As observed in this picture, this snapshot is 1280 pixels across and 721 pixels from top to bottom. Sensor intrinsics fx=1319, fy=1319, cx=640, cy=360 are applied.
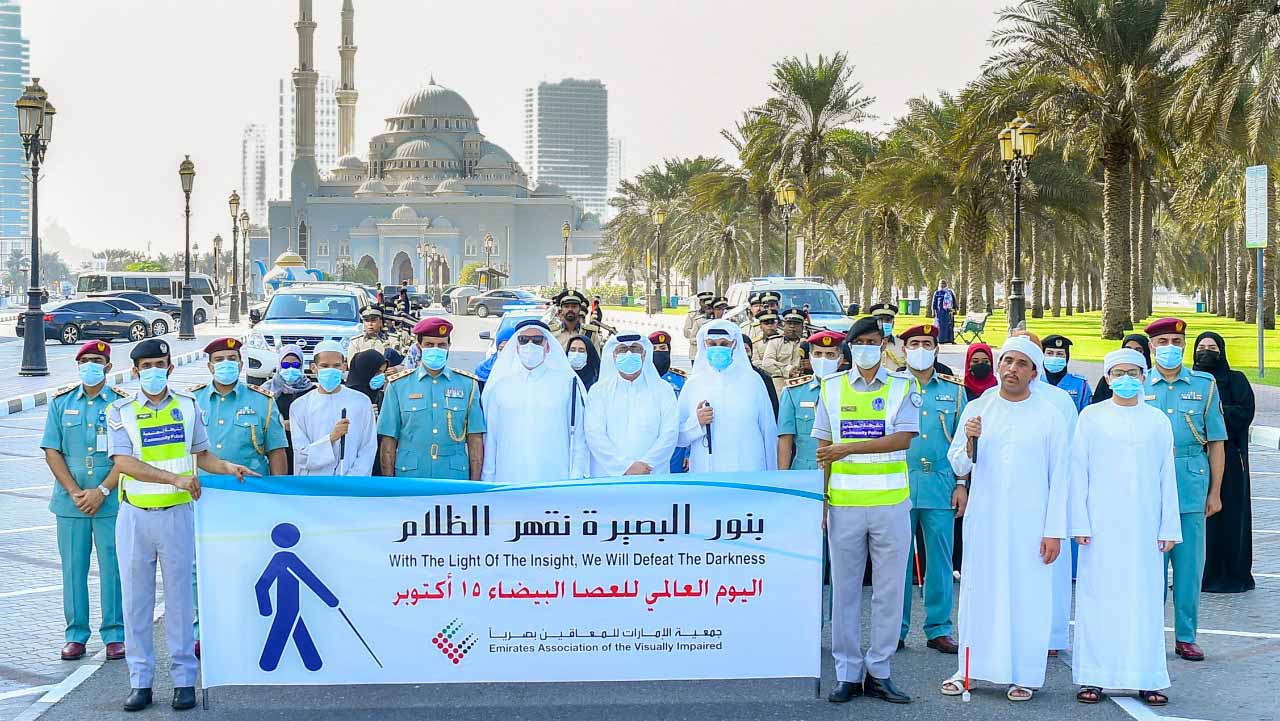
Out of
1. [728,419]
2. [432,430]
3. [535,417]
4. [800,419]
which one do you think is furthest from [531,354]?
[800,419]

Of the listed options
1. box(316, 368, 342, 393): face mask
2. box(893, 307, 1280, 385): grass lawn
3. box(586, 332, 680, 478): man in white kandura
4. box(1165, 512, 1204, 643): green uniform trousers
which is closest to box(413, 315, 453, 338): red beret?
box(316, 368, 342, 393): face mask

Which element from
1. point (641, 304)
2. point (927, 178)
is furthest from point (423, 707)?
point (641, 304)

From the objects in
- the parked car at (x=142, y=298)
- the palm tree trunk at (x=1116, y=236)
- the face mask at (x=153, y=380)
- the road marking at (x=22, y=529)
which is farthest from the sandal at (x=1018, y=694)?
the parked car at (x=142, y=298)

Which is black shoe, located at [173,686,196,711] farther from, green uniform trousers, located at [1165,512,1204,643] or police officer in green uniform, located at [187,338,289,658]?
green uniform trousers, located at [1165,512,1204,643]

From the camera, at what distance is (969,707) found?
615cm

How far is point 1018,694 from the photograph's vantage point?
6301 mm

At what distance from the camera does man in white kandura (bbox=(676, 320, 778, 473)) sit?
7773mm

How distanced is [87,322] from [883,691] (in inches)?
1437

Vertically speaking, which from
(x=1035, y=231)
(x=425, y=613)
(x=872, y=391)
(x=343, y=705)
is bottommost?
(x=343, y=705)

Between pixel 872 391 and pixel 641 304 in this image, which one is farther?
pixel 641 304

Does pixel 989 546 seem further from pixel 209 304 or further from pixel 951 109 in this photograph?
pixel 209 304

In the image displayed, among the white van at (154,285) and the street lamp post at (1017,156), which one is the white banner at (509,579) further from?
the white van at (154,285)

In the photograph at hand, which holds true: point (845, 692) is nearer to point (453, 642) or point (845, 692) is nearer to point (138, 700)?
point (453, 642)

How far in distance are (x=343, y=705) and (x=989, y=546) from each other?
3.19 meters
